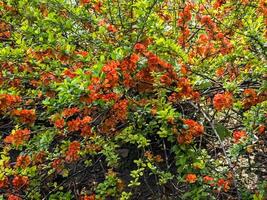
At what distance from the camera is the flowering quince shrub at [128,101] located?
7.95 feet

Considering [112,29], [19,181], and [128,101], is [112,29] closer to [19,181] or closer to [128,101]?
[128,101]

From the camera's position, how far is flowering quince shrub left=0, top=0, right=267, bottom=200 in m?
2.42

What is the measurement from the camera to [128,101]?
257 centimetres

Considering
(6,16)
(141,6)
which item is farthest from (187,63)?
(6,16)

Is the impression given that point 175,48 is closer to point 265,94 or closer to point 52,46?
point 265,94

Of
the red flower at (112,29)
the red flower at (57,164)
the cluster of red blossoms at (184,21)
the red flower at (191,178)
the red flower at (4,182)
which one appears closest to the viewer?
the red flower at (191,178)

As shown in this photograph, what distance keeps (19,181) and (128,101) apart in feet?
2.59

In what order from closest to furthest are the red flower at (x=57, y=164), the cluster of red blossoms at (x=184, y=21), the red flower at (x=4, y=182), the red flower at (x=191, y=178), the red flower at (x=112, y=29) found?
the red flower at (x=191, y=178)
the red flower at (x=4, y=182)
the red flower at (x=57, y=164)
the red flower at (x=112, y=29)
the cluster of red blossoms at (x=184, y=21)

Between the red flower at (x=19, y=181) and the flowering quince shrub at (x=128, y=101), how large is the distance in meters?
0.02

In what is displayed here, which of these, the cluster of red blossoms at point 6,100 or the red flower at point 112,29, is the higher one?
the red flower at point 112,29

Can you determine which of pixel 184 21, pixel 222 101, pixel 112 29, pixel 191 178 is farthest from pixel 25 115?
pixel 184 21

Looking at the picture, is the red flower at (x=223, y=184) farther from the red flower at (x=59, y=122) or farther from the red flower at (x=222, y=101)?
the red flower at (x=59, y=122)

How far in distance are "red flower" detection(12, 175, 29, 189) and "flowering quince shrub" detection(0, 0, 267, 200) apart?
0.6 inches

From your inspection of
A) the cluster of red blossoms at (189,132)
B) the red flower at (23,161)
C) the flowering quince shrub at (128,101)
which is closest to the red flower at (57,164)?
the flowering quince shrub at (128,101)
